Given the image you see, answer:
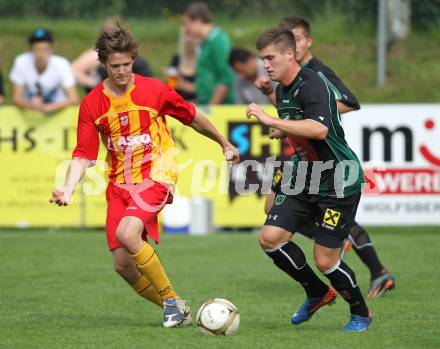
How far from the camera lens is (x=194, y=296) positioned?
8.58 m

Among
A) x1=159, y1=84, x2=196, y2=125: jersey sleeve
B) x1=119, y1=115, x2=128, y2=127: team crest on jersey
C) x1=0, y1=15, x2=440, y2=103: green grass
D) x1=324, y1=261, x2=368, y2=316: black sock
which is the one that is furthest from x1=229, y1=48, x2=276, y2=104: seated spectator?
x1=324, y1=261, x2=368, y2=316: black sock

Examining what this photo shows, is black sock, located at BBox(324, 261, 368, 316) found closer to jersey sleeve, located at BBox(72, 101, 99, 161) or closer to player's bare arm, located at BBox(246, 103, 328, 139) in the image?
player's bare arm, located at BBox(246, 103, 328, 139)

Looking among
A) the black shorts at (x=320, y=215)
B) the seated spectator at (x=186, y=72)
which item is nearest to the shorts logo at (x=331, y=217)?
the black shorts at (x=320, y=215)

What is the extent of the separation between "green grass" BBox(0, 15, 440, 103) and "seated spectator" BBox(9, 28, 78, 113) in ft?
15.8

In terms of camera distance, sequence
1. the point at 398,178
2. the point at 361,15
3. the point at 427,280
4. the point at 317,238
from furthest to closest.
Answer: the point at 361,15 < the point at 398,178 < the point at 427,280 < the point at 317,238

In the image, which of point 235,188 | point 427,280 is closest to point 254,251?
point 235,188

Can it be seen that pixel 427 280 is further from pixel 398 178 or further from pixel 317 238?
pixel 398 178

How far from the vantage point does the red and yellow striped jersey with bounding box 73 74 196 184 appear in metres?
7.27

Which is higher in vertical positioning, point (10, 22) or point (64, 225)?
point (10, 22)

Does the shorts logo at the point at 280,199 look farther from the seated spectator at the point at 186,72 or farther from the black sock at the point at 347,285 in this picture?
the seated spectator at the point at 186,72

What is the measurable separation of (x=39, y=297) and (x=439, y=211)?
19.5 ft

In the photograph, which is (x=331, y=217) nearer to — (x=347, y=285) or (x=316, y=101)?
(x=347, y=285)

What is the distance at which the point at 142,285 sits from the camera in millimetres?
7379

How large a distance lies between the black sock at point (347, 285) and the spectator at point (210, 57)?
22.3 ft
